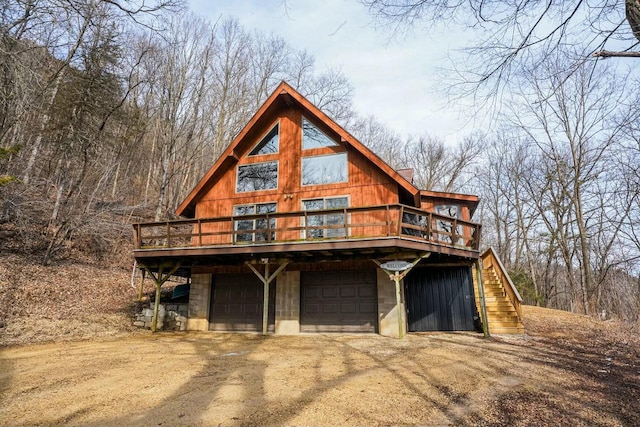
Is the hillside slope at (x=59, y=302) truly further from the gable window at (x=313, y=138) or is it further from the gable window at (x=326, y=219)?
the gable window at (x=313, y=138)

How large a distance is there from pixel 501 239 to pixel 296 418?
31624 millimetres

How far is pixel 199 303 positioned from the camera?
43.2 ft

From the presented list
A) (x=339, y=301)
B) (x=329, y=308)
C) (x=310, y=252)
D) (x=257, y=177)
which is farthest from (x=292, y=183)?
(x=329, y=308)

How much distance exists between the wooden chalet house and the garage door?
0.12 feet

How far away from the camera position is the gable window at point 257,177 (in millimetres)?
13219

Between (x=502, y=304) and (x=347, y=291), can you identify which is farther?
(x=347, y=291)

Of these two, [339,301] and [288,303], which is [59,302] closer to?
[288,303]

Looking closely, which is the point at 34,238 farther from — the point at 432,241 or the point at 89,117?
the point at 432,241

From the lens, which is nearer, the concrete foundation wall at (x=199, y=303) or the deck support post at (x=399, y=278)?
the deck support post at (x=399, y=278)

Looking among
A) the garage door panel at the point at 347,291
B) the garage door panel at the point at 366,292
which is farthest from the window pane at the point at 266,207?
the garage door panel at the point at 366,292

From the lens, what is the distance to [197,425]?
3.90m

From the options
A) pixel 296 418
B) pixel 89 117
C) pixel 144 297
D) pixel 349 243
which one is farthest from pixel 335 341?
pixel 89 117

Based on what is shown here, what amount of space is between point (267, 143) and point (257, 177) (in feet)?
4.73

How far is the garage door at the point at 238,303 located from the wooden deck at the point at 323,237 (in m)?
1.35
